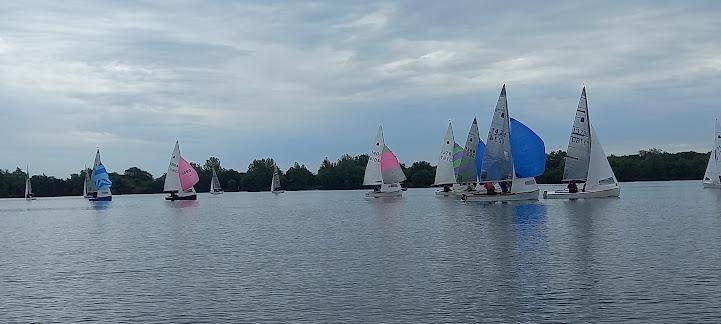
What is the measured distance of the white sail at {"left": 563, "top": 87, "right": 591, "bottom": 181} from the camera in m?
66.9

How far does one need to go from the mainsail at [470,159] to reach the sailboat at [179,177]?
34.0 metres

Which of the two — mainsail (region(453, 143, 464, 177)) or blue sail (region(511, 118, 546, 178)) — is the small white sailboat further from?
blue sail (region(511, 118, 546, 178))

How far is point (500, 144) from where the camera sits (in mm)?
68688

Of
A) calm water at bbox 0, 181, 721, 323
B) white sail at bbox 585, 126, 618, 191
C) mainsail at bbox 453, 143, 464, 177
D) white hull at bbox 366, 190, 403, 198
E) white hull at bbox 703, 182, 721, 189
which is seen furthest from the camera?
white hull at bbox 366, 190, 403, 198

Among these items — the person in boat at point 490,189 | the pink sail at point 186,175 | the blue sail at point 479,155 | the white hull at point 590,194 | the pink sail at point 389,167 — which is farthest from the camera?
the pink sail at point 186,175

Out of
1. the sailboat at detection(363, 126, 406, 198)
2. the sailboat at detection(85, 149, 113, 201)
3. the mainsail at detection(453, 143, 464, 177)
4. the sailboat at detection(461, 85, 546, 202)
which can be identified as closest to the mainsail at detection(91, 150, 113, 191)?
the sailboat at detection(85, 149, 113, 201)

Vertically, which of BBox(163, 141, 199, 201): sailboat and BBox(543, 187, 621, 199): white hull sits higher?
BBox(163, 141, 199, 201): sailboat

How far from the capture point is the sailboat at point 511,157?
66.6 metres

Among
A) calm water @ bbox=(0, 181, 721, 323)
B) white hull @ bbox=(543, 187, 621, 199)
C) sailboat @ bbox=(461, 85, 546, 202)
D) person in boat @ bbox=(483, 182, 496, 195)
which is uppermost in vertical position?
sailboat @ bbox=(461, 85, 546, 202)

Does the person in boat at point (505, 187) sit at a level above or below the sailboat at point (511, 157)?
below

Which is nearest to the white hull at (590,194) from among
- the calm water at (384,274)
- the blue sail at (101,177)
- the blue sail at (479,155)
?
the blue sail at (479,155)

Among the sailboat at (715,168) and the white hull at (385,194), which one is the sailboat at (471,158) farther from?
the sailboat at (715,168)

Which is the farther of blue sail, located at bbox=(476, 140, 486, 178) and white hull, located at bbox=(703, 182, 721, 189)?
white hull, located at bbox=(703, 182, 721, 189)

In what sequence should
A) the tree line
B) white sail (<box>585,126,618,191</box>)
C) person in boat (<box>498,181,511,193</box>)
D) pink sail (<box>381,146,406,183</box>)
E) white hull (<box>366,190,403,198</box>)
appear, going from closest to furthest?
1. white sail (<box>585,126,618,191</box>)
2. person in boat (<box>498,181,511,193</box>)
3. pink sail (<box>381,146,406,183</box>)
4. white hull (<box>366,190,403,198</box>)
5. the tree line
